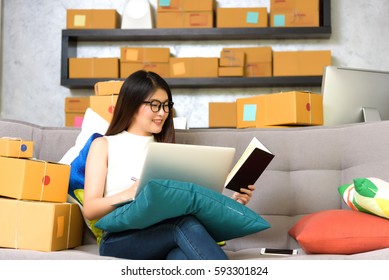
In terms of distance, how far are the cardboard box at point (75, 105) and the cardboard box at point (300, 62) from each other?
1396mm

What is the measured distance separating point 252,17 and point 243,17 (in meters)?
0.07

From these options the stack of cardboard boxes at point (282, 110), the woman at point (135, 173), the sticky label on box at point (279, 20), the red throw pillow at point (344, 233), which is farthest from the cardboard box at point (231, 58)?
the red throw pillow at point (344, 233)

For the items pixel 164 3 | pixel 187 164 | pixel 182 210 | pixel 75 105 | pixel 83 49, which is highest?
pixel 164 3

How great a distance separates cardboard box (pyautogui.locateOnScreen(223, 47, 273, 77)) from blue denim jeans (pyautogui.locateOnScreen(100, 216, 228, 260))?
9.07ft

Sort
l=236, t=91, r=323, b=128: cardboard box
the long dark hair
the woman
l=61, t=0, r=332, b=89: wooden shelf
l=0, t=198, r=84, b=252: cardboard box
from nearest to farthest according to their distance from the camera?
the woman → l=0, t=198, r=84, b=252: cardboard box → the long dark hair → l=236, t=91, r=323, b=128: cardboard box → l=61, t=0, r=332, b=89: wooden shelf

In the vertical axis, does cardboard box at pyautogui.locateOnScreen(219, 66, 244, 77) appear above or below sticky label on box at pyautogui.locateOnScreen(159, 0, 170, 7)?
below

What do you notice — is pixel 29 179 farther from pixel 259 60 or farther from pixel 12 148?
pixel 259 60

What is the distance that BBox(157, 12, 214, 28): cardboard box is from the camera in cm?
439

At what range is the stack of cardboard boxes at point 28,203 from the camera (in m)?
1.79

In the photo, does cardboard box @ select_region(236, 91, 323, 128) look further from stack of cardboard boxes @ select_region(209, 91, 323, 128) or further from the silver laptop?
the silver laptop

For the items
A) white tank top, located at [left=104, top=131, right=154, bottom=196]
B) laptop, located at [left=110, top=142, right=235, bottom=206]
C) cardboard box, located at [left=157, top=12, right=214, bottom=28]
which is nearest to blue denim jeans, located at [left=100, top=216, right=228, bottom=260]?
laptop, located at [left=110, top=142, right=235, bottom=206]

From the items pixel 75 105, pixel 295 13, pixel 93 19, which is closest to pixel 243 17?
pixel 295 13

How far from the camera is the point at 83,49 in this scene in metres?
4.66

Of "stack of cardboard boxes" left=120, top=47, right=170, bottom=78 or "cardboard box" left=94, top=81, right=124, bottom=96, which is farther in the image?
"stack of cardboard boxes" left=120, top=47, right=170, bottom=78
